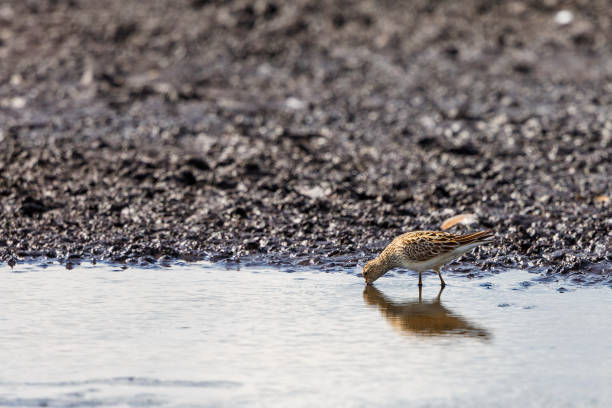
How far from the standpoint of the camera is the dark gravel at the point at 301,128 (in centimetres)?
1129

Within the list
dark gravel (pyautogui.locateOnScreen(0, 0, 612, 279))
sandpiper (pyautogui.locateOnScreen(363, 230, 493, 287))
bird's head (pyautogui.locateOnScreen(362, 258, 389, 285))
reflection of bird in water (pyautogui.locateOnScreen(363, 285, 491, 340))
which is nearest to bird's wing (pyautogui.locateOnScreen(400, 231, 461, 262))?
sandpiper (pyautogui.locateOnScreen(363, 230, 493, 287))

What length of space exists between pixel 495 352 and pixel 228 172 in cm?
691

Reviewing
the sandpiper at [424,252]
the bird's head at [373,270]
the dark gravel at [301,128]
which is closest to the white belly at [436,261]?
the sandpiper at [424,252]

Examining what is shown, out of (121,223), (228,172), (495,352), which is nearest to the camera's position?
(495,352)

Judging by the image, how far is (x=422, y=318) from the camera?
8.48 m

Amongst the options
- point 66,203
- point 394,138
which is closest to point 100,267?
point 66,203

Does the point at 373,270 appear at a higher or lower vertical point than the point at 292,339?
higher

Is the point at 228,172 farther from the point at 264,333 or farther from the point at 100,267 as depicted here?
the point at 264,333

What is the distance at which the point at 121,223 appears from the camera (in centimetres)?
1161

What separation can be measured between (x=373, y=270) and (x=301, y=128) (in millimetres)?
7451

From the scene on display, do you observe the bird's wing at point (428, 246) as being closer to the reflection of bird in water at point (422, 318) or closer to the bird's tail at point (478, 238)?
the bird's tail at point (478, 238)

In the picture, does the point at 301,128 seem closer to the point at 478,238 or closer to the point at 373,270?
the point at 373,270

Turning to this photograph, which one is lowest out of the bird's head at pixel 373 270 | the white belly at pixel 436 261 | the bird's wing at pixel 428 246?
the bird's head at pixel 373 270

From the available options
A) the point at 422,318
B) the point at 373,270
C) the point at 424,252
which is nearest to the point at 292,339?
the point at 422,318
